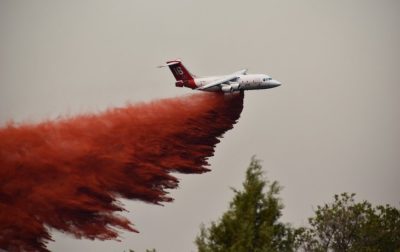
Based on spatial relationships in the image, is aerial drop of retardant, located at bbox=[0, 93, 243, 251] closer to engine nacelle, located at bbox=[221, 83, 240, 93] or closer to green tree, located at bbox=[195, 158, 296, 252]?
engine nacelle, located at bbox=[221, 83, 240, 93]

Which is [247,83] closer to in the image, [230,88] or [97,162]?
[230,88]

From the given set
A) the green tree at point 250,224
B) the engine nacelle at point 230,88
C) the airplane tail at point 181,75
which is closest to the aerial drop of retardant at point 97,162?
the engine nacelle at point 230,88

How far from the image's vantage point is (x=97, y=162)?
316 feet

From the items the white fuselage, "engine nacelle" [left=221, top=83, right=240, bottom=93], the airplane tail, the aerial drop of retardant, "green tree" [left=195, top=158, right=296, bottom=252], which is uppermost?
the airplane tail

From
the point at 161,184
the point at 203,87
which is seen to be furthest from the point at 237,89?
the point at 161,184

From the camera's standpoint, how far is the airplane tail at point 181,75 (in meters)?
108

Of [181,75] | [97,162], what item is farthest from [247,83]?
[97,162]

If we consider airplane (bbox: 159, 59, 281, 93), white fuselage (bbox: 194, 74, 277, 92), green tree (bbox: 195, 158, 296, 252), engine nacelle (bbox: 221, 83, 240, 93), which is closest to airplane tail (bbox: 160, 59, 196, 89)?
airplane (bbox: 159, 59, 281, 93)

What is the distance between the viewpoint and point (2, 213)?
93875mm

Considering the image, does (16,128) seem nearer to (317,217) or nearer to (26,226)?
(26,226)

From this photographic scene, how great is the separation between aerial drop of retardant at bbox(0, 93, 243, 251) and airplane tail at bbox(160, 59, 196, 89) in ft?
18.2

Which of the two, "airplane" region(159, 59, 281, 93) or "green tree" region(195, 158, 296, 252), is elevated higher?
"airplane" region(159, 59, 281, 93)

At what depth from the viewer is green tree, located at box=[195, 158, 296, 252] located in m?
66.8

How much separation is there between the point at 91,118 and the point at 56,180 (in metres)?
8.18
